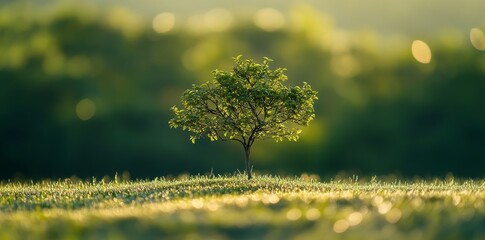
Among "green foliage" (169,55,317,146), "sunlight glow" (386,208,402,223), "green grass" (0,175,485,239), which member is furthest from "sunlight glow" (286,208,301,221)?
"green foliage" (169,55,317,146)

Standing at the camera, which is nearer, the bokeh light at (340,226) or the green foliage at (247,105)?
the bokeh light at (340,226)

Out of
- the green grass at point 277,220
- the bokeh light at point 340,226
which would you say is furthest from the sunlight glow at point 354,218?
the bokeh light at point 340,226

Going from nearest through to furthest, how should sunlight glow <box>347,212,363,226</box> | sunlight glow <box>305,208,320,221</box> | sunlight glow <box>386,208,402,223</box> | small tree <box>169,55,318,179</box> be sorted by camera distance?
sunlight glow <box>347,212,363,226</box> → sunlight glow <box>386,208,402,223</box> → sunlight glow <box>305,208,320,221</box> → small tree <box>169,55,318,179</box>

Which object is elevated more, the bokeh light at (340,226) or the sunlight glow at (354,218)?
the sunlight glow at (354,218)

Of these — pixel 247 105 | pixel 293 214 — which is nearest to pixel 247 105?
pixel 247 105

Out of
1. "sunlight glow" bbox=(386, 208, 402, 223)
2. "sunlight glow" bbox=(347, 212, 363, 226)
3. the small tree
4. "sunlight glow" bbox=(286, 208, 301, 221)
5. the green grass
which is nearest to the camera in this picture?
the green grass

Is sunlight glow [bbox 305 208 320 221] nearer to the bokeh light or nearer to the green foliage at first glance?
the bokeh light

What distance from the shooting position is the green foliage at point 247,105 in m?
36.1

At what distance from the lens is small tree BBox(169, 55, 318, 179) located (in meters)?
36.1

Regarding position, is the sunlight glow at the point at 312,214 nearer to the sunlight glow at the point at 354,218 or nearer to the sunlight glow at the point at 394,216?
the sunlight glow at the point at 354,218

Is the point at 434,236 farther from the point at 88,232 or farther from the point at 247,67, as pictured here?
the point at 247,67

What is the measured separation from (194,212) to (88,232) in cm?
327

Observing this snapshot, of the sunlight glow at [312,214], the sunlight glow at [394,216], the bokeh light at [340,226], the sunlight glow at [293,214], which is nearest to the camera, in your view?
the bokeh light at [340,226]

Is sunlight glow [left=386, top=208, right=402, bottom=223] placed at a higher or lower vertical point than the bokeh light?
higher
